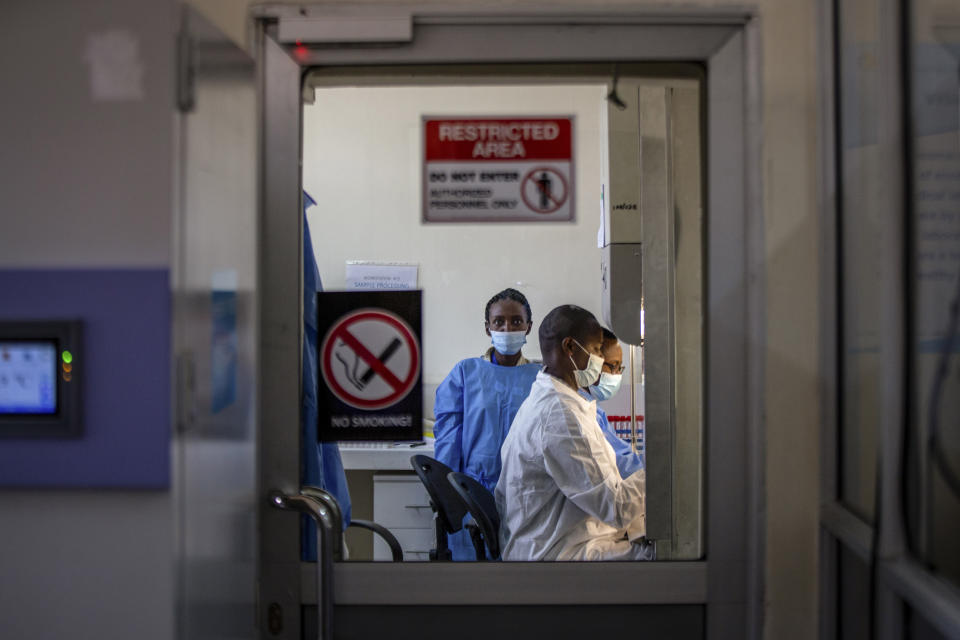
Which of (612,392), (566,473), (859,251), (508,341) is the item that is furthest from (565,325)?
(859,251)

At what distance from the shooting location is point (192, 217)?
3.55 ft

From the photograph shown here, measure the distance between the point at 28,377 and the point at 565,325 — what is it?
137cm

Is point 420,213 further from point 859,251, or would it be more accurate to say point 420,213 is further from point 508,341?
point 859,251

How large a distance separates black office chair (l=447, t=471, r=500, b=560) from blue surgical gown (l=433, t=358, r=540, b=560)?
0.09 ft

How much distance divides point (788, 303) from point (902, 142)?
35 cm

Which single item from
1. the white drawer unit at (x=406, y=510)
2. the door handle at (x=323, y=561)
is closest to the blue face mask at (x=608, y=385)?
the white drawer unit at (x=406, y=510)

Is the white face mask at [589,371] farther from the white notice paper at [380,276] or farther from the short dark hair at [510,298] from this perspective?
the white notice paper at [380,276]

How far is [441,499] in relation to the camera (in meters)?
2.09

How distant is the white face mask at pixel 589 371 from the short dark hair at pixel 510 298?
269mm

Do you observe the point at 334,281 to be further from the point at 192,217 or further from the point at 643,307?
the point at 643,307

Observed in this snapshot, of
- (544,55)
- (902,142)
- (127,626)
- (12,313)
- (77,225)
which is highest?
(544,55)

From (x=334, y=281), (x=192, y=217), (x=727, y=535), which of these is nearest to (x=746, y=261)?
(x=727, y=535)

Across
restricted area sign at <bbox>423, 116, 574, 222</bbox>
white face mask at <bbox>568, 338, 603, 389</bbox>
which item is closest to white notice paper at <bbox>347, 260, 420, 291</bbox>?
restricted area sign at <bbox>423, 116, 574, 222</bbox>

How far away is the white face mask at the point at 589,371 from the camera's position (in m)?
2.24
